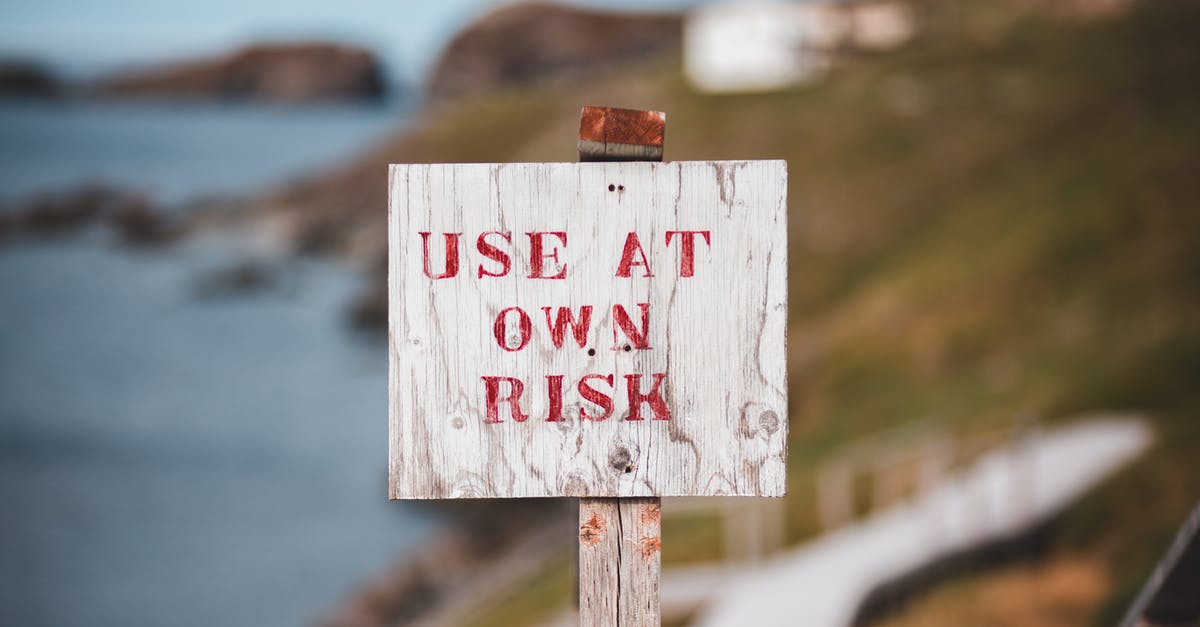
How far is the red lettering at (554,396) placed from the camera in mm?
2736

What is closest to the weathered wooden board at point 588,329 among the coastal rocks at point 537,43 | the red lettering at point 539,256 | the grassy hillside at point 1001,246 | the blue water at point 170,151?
the red lettering at point 539,256

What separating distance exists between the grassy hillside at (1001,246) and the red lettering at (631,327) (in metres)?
4.86

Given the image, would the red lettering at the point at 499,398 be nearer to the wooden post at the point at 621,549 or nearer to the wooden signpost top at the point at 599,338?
the wooden signpost top at the point at 599,338

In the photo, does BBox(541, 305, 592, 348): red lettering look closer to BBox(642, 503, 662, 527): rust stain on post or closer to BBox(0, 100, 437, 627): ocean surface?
BBox(642, 503, 662, 527): rust stain on post

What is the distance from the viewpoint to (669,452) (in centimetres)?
274

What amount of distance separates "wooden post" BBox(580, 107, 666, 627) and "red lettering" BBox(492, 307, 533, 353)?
380 mm

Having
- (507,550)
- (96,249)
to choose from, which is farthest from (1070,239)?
(96,249)

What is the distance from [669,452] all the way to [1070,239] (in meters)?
19.6

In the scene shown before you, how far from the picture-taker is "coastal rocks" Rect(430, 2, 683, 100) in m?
154

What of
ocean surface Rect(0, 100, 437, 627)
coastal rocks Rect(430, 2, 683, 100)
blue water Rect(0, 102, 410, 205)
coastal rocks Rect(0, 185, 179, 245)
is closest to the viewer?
ocean surface Rect(0, 100, 437, 627)

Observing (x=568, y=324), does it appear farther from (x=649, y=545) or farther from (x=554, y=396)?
(x=649, y=545)

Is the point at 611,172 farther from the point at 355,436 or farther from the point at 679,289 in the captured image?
the point at 355,436

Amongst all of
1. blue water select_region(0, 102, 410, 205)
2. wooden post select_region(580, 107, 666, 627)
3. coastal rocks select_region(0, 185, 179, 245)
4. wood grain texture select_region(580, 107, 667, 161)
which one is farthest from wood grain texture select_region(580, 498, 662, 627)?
blue water select_region(0, 102, 410, 205)

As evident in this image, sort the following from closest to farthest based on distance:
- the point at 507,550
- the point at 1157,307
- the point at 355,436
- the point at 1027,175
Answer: the point at 1157,307
the point at 507,550
the point at 1027,175
the point at 355,436
